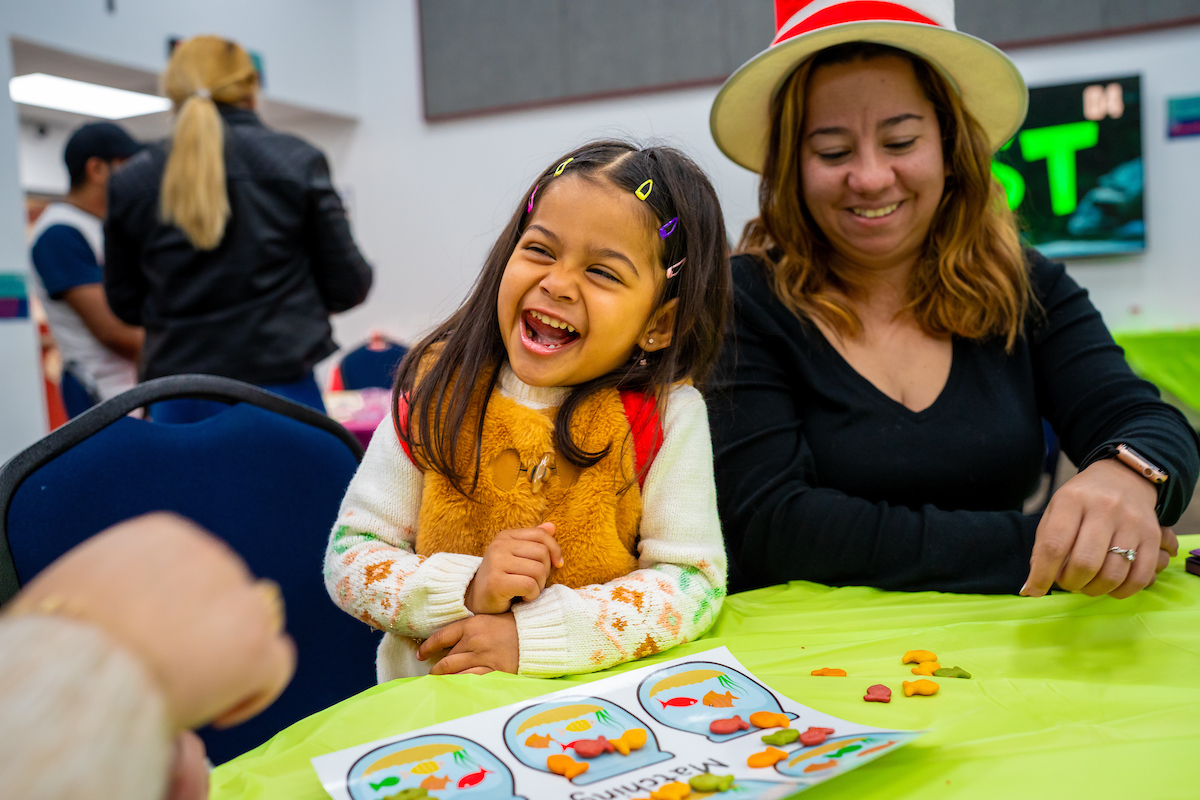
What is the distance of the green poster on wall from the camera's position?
466 centimetres

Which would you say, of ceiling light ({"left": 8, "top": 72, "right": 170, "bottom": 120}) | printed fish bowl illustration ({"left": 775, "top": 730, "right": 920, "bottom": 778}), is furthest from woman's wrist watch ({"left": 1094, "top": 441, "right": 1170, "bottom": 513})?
ceiling light ({"left": 8, "top": 72, "right": 170, "bottom": 120})

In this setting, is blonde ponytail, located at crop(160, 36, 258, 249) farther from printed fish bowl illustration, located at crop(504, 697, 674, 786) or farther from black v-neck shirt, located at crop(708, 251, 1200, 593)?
printed fish bowl illustration, located at crop(504, 697, 674, 786)

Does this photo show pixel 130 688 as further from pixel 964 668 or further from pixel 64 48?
pixel 64 48

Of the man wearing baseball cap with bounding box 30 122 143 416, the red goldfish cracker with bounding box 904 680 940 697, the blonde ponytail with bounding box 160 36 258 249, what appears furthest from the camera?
the man wearing baseball cap with bounding box 30 122 143 416

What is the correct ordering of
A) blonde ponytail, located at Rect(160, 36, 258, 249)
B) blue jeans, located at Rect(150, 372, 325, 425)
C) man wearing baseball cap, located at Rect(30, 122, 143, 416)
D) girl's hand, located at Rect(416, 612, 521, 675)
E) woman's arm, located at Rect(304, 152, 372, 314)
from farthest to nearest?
man wearing baseball cap, located at Rect(30, 122, 143, 416)
woman's arm, located at Rect(304, 152, 372, 314)
blonde ponytail, located at Rect(160, 36, 258, 249)
blue jeans, located at Rect(150, 372, 325, 425)
girl's hand, located at Rect(416, 612, 521, 675)

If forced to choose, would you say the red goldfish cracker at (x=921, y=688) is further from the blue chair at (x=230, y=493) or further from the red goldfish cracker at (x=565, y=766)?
the blue chair at (x=230, y=493)

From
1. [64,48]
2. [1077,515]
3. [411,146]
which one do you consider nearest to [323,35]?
[411,146]

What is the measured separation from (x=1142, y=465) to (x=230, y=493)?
99 cm

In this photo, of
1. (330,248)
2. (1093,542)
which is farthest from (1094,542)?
(330,248)

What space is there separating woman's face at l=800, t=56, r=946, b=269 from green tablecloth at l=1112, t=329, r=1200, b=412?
3.32m

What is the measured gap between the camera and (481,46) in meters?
5.91

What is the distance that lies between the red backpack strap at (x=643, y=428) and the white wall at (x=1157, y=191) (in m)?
4.49

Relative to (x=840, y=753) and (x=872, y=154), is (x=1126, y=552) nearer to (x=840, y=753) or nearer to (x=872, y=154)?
(x=840, y=753)

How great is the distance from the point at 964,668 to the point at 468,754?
0.43m
